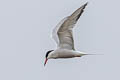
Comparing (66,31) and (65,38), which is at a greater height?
(66,31)

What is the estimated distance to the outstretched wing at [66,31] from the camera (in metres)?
13.0

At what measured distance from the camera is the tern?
42.8 ft

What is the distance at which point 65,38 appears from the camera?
13617mm

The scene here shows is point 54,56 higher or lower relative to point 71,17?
lower

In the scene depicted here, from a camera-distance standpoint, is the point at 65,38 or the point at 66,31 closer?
the point at 66,31

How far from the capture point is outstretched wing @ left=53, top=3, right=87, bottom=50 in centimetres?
1300

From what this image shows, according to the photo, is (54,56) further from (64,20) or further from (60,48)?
(64,20)

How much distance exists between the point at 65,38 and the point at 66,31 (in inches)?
11.6

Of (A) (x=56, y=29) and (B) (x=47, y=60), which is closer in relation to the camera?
(A) (x=56, y=29)

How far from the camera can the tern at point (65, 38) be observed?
13.0m

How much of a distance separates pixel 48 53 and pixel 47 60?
0.48m

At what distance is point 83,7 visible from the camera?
1292cm

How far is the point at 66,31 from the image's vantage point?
13359 millimetres

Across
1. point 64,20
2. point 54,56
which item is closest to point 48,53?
point 54,56
